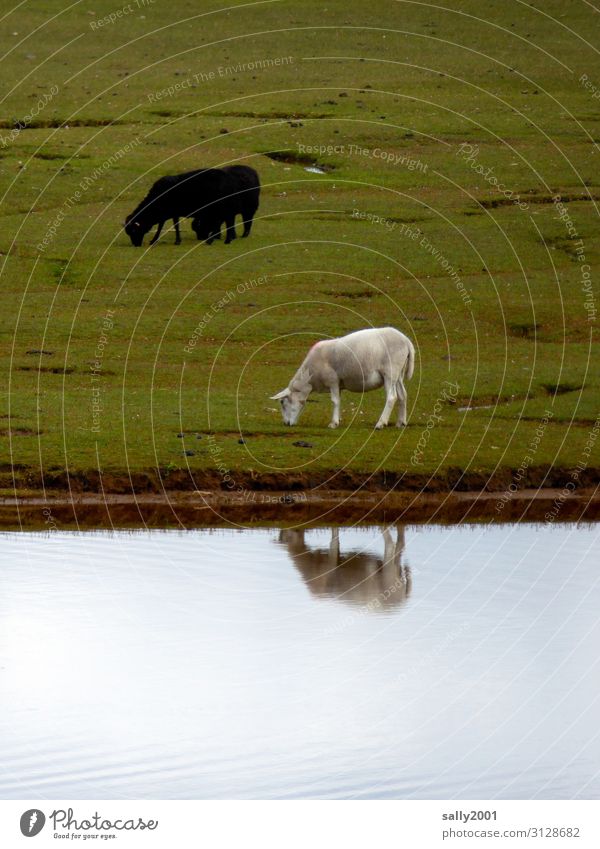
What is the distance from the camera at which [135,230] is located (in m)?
49.8

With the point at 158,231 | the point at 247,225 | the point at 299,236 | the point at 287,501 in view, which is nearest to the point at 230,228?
the point at 247,225

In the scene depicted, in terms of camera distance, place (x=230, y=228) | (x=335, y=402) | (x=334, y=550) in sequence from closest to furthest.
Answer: (x=334, y=550) < (x=335, y=402) < (x=230, y=228)

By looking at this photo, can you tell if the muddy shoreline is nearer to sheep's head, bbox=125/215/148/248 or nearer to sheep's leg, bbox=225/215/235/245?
sheep's head, bbox=125/215/148/248

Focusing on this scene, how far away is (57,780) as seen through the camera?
1588 cm

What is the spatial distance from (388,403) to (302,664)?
12.8m

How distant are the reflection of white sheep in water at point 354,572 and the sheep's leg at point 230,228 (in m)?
24.9

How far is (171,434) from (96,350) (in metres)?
8.20

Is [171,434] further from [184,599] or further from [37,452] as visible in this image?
[184,599]

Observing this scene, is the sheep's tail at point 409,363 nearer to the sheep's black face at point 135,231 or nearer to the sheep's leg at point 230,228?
the sheep's black face at point 135,231

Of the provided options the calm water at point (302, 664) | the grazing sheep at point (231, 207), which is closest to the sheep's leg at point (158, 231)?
the grazing sheep at point (231, 207)

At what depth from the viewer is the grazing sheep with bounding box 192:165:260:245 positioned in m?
50.5

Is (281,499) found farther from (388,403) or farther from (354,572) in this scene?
(354,572)

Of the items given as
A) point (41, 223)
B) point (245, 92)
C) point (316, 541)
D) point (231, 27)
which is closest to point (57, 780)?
point (316, 541)

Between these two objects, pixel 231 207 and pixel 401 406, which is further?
pixel 231 207
